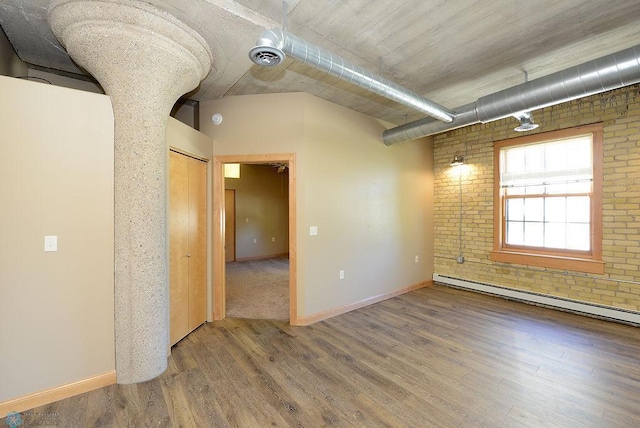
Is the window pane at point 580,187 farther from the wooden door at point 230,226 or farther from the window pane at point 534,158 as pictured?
the wooden door at point 230,226

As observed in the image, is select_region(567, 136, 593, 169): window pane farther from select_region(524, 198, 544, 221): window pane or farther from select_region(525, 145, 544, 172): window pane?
select_region(524, 198, 544, 221): window pane

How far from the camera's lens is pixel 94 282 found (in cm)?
222

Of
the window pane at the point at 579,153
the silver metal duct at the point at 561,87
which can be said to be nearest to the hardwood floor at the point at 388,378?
the window pane at the point at 579,153

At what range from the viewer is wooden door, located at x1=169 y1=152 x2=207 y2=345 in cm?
287

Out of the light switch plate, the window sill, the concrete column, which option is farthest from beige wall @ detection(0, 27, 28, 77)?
the window sill

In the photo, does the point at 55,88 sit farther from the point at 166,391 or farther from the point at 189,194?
the point at 166,391

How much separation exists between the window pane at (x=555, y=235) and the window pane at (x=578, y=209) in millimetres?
168

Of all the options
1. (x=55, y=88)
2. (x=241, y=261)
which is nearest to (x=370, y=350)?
(x=55, y=88)

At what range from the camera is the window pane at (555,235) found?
4.01m

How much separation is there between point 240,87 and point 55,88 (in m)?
1.73

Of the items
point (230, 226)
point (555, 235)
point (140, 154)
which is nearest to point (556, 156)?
point (555, 235)

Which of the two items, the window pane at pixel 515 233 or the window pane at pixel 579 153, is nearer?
the window pane at pixel 579 153

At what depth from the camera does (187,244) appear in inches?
124

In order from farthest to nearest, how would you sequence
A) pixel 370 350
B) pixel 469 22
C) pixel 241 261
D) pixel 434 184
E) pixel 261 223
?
pixel 261 223, pixel 241 261, pixel 434 184, pixel 370 350, pixel 469 22
